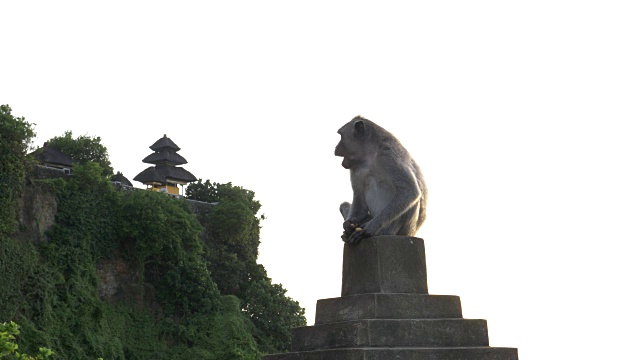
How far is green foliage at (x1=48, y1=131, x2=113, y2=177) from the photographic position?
38.4 meters

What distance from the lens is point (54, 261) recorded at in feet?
92.6

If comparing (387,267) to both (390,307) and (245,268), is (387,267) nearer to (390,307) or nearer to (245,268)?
(390,307)

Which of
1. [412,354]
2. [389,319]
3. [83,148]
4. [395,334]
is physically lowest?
[412,354]

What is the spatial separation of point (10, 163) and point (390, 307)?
69.7 feet

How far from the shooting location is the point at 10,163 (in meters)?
26.8

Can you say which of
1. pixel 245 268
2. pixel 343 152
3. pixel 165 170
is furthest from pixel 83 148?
pixel 343 152

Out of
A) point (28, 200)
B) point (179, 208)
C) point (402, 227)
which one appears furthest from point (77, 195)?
point (402, 227)

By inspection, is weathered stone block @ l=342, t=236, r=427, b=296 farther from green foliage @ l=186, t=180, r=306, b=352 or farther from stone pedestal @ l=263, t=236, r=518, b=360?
green foliage @ l=186, t=180, r=306, b=352

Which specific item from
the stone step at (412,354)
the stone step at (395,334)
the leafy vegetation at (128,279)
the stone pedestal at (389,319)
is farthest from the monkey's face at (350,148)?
the leafy vegetation at (128,279)

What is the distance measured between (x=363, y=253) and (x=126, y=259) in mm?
23406

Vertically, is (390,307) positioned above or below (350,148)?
below

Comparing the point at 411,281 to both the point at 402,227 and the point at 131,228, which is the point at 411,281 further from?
the point at 131,228

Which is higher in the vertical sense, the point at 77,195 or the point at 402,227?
the point at 77,195

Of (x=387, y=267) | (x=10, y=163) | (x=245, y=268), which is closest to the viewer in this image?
(x=387, y=267)
